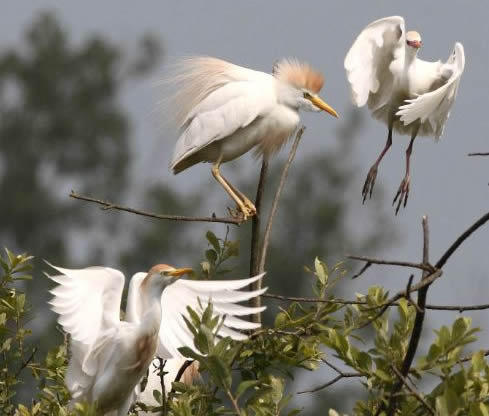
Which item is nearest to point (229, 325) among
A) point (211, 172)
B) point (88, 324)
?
point (88, 324)

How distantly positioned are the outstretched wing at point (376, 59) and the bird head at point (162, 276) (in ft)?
5.69

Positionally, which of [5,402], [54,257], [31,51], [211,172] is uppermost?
[211,172]

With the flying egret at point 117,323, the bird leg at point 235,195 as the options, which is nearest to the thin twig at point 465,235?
the flying egret at point 117,323

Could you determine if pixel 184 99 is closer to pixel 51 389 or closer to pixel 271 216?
pixel 271 216

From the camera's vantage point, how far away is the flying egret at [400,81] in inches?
206

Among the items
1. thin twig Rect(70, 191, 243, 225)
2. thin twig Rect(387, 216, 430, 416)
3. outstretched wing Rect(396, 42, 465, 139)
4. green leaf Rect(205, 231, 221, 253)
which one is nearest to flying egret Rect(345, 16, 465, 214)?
outstretched wing Rect(396, 42, 465, 139)

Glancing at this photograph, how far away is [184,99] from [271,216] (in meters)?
1.29

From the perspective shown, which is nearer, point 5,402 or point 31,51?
point 5,402

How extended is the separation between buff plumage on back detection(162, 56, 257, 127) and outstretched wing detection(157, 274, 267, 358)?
1.46m

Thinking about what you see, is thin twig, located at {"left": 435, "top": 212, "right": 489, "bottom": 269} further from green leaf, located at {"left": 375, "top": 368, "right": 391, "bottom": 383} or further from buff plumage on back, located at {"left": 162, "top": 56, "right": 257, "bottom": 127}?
buff plumage on back, located at {"left": 162, "top": 56, "right": 257, "bottom": 127}

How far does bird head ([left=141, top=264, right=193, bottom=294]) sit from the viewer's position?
3594 mm

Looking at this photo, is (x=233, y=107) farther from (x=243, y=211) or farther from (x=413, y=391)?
(x=413, y=391)

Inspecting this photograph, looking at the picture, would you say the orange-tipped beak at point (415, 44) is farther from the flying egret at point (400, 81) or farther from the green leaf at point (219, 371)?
the green leaf at point (219, 371)

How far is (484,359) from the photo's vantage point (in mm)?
2877
